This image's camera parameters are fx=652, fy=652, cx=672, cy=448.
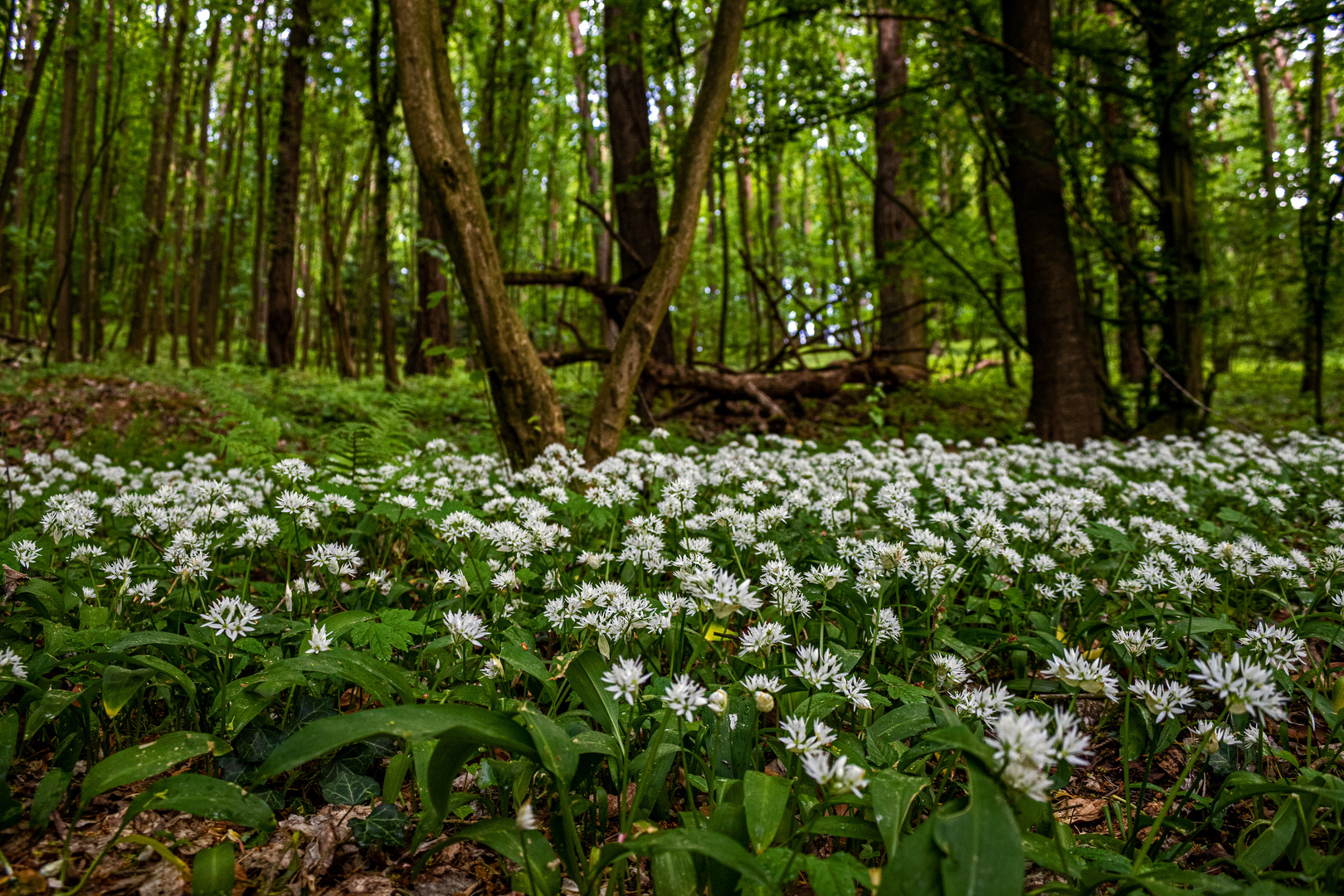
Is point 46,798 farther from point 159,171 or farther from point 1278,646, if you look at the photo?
point 159,171

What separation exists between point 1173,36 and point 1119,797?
304 inches

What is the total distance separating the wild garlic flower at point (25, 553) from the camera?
84.9 inches

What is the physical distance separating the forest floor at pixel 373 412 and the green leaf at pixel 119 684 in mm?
2386

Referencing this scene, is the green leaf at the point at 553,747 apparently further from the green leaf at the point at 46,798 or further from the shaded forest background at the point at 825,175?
the shaded forest background at the point at 825,175

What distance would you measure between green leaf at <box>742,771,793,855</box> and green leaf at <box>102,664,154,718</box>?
1.47m

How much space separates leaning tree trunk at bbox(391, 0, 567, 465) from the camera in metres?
4.09

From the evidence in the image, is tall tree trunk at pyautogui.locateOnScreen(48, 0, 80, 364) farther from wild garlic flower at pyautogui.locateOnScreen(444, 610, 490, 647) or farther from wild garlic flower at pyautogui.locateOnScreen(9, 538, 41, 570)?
wild garlic flower at pyautogui.locateOnScreen(444, 610, 490, 647)

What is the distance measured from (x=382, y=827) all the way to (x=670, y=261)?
151 inches

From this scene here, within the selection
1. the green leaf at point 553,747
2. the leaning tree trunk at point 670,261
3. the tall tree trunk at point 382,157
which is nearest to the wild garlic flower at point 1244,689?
the green leaf at point 553,747

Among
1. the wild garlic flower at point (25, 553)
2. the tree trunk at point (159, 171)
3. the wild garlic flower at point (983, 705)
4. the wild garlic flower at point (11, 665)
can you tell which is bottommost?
the wild garlic flower at point (983, 705)

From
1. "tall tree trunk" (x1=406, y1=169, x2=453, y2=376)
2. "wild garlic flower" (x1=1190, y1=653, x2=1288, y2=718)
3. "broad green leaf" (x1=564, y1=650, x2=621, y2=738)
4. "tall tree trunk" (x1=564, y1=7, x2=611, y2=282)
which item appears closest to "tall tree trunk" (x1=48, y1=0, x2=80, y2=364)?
"tall tree trunk" (x1=406, y1=169, x2=453, y2=376)

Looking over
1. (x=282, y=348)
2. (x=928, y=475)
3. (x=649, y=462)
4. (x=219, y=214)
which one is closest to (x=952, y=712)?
(x=649, y=462)

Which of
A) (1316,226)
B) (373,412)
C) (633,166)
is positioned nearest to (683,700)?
(373,412)

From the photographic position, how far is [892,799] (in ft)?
4.15
